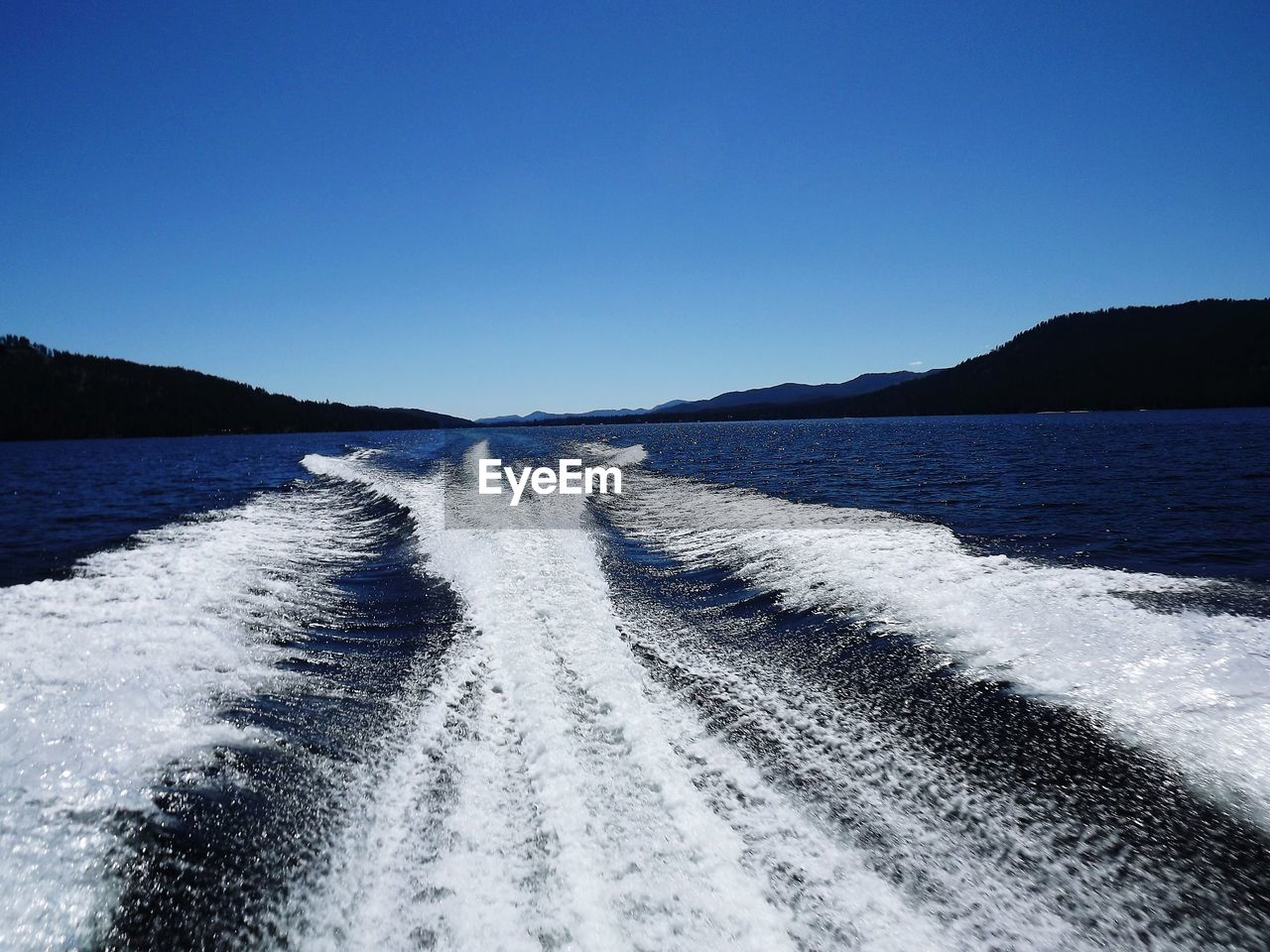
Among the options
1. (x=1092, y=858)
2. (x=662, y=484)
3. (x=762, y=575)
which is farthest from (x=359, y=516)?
(x=1092, y=858)

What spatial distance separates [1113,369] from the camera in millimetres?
124562

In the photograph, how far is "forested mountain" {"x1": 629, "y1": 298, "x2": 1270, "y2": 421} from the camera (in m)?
109

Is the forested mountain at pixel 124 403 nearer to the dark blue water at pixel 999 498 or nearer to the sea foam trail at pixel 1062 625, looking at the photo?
the dark blue water at pixel 999 498

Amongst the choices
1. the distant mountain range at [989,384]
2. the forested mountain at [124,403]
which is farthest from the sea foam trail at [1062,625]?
the forested mountain at [124,403]

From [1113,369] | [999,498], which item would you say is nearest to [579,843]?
[999,498]

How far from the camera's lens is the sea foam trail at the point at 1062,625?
4.20 metres

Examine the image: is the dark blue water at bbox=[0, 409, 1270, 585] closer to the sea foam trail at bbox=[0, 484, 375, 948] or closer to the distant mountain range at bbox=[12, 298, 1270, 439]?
the sea foam trail at bbox=[0, 484, 375, 948]

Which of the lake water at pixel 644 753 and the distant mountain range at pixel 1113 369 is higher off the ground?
the distant mountain range at pixel 1113 369

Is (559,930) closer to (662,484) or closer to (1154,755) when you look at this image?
(1154,755)

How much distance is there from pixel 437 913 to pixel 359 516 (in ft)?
49.3

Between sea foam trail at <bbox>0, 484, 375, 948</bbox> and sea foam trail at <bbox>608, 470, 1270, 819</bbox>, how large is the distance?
6239 millimetres

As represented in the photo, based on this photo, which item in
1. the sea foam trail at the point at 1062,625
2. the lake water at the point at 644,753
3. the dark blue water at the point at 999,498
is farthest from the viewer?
the dark blue water at the point at 999,498

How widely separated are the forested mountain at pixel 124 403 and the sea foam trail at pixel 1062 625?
144355 millimetres

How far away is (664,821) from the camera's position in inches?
144
